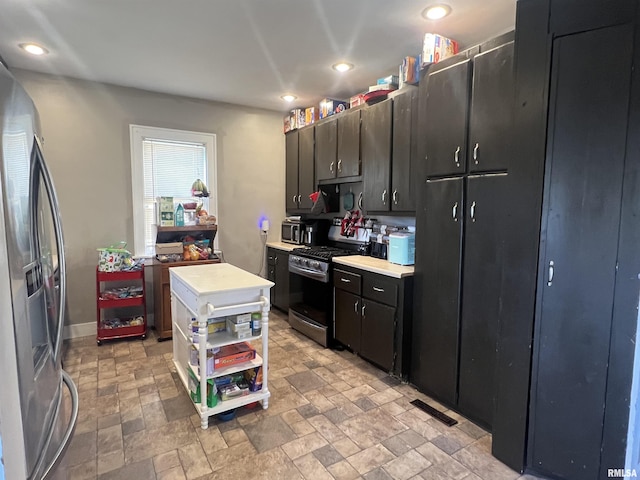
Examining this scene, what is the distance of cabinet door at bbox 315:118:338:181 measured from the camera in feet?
12.6

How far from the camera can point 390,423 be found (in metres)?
2.28

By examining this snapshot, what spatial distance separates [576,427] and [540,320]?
1.72ft

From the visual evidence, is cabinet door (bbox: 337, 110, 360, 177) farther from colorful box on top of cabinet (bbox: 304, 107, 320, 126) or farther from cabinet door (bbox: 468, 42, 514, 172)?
cabinet door (bbox: 468, 42, 514, 172)

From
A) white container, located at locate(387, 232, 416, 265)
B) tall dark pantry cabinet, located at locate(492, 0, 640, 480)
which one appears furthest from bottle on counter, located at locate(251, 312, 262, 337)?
tall dark pantry cabinet, located at locate(492, 0, 640, 480)

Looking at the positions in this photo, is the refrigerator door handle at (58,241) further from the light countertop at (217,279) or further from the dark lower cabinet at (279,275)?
the dark lower cabinet at (279,275)

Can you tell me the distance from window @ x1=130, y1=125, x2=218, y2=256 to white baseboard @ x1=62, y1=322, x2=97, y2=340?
0.89 meters

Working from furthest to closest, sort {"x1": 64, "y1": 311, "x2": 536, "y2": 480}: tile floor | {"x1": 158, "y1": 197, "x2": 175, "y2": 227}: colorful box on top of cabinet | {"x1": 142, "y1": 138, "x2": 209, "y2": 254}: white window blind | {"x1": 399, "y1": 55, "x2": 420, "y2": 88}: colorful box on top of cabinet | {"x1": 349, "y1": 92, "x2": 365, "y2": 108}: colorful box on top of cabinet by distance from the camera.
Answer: {"x1": 142, "y1": 138, "x2": 209, "y2": 254}: white window blind < {"x1": 158, "y1": 197, "x2": 175, "y2": 227}: colorful box on top of cabinet < {"x1": 349, "y1": 92, "x2": 365, "y2": 108}: colorful box on top of cabinet < {"x1": 399, "y1": 55, "x2": 420, "y2": 88}: colorful box on top of cabinet < {"x1": 64, "y1": 311, "x2": 536, "y2": 480}: tile floor

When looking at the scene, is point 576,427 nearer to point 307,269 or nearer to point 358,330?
point 358,330

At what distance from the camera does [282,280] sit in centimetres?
437

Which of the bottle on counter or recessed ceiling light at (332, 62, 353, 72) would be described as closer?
the bottle on counter

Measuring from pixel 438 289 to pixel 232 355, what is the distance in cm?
147

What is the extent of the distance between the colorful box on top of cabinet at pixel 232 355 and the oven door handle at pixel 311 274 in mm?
1159

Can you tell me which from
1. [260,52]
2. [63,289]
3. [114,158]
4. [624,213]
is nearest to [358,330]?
[624,213]

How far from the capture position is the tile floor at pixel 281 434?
187 centimetres
